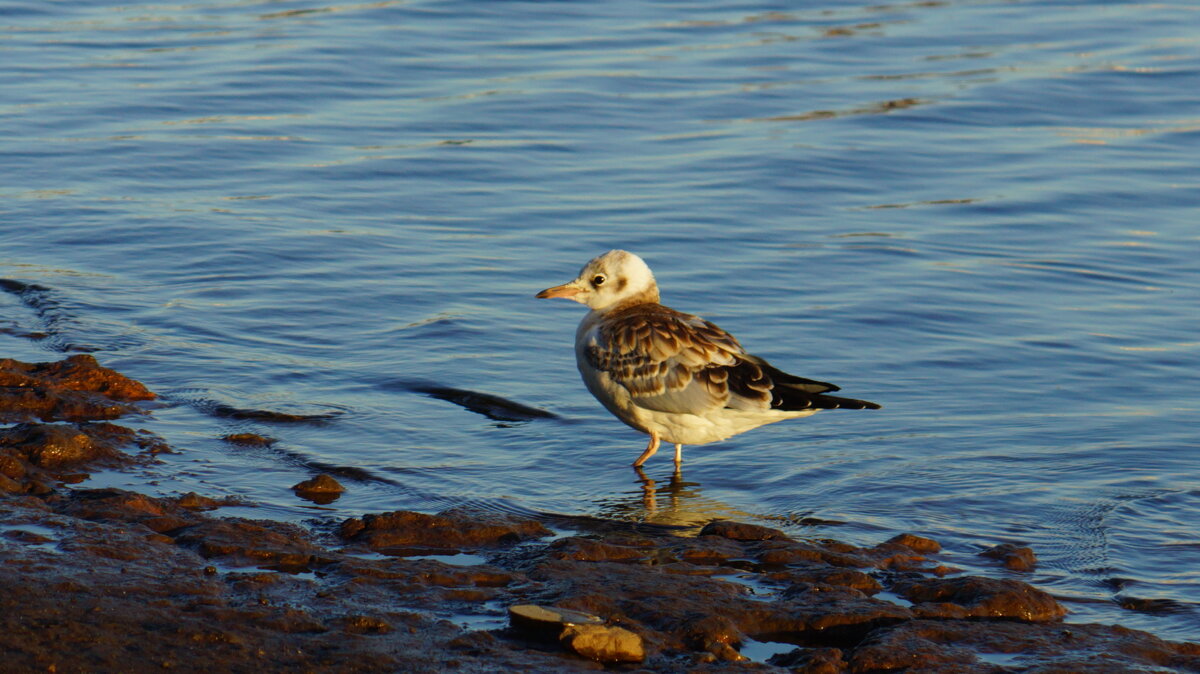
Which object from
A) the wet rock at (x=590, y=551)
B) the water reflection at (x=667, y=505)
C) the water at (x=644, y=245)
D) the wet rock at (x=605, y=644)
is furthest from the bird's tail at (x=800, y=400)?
the wet rock at (x=605, y=644)

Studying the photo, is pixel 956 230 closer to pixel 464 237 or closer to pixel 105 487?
pixel 464 237

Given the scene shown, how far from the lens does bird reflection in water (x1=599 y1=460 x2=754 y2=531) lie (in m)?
7.35

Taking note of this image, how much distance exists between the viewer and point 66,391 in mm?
7977

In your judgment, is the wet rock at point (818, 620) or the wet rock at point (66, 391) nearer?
the wet rock at point (818, 620)

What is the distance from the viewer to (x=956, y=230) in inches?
517

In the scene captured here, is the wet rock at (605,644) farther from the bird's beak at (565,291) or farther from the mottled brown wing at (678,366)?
the bird's beak at (565,291)

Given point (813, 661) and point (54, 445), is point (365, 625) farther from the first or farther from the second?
point (54, 445)

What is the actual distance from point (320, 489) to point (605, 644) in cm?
244

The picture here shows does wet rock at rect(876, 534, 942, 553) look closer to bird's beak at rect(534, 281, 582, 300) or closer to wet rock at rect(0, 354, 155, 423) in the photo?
bird's beak at rect(534, 281, 582, 300)

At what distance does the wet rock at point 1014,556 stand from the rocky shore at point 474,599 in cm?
1

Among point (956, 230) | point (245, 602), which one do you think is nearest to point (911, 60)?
point (956, 230)

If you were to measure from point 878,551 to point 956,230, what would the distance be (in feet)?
23.4

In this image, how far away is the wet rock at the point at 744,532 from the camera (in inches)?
258

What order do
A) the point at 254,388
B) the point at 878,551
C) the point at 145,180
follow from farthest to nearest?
the point at 145,180 < the point at 254,388 < the point at 878,551
